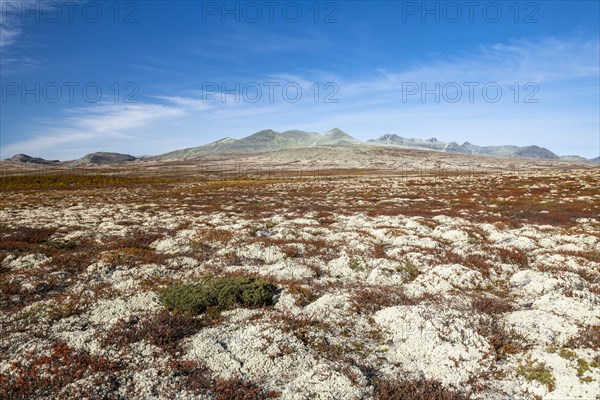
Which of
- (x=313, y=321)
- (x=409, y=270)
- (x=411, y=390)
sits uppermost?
(x=409, y=270)

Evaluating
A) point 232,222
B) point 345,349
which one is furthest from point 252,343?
point 232,222

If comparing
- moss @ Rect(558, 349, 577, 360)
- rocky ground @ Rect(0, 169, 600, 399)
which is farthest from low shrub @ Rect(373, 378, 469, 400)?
Answer: moss @ Rect(558, 349, 577, 360)

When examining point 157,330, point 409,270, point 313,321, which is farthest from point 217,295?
point 409,270

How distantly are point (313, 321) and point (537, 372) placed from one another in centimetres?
609

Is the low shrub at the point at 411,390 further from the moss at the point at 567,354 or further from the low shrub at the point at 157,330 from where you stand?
the low shrub at the point at 157,330

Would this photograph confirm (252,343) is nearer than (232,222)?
Yes

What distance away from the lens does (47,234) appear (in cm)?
2478

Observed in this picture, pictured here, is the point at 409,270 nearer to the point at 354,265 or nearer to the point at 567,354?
the point at 354,265

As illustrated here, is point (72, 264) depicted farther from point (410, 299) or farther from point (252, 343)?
point (410, 299)

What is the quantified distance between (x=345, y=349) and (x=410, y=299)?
14.2ft

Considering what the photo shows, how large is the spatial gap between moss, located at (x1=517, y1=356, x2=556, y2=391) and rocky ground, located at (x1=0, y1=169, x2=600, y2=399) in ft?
0.12

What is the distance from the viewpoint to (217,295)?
12.5m

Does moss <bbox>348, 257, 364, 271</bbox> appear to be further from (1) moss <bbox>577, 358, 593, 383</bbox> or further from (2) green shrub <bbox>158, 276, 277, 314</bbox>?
(1) moss <bbox>577, 358, 593, 383</bbox>

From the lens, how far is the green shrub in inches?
475
